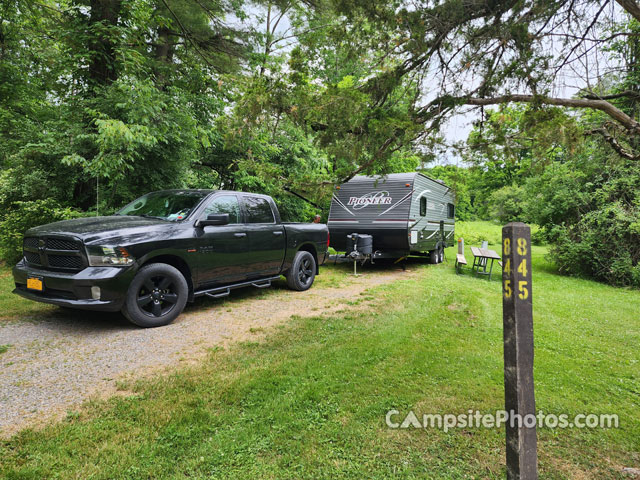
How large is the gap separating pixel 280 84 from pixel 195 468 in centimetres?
445

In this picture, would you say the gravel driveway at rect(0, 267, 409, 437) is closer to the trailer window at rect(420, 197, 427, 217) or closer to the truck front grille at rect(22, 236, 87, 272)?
the truck front grille at rect(22, 236, 87, 272)

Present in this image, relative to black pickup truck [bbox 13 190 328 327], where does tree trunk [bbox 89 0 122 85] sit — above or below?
above

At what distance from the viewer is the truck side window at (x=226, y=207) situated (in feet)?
19.0

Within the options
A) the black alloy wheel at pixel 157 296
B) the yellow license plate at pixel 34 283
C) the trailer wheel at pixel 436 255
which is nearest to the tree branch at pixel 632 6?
the black alloy wheel at pixel 157 296

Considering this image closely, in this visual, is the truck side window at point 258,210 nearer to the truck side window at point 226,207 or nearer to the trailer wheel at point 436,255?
the truck side window at point 226,207

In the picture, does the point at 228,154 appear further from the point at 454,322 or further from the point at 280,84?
the point at 454,322

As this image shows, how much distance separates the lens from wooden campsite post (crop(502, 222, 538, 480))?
1730 mm

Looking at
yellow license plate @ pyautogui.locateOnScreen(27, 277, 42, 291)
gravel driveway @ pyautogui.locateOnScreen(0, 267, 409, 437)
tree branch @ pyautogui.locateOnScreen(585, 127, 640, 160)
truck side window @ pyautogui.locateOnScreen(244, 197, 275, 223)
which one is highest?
tree branch @ pyautogui.locateOnScreen(585, 127, 640, 160)

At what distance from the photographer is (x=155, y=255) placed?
15.5 ft

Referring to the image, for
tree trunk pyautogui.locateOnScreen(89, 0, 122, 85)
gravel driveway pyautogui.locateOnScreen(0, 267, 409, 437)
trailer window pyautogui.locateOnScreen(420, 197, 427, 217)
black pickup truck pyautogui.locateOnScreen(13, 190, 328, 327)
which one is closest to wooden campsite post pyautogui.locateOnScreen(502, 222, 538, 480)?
gravel driveway pyautogui.locateOnScreen(0, 267, 409, 437)

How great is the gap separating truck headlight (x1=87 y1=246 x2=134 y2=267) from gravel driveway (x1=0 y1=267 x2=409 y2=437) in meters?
0.88

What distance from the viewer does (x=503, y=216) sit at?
98.9 ft
